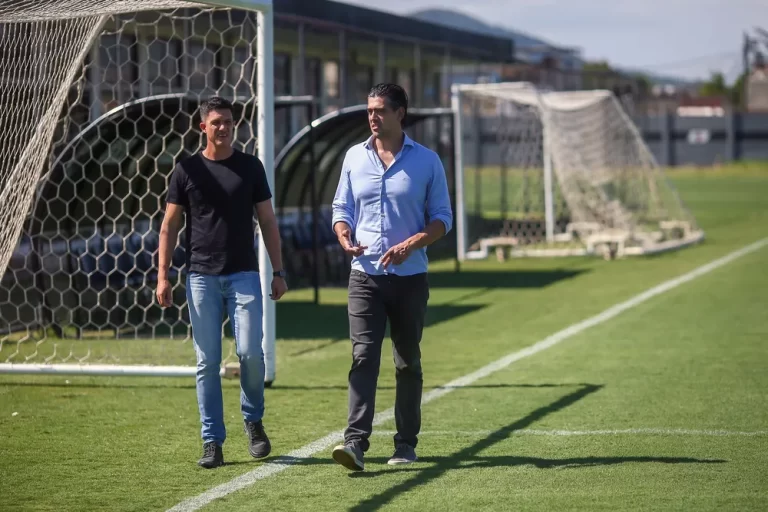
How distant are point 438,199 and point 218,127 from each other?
1238mm

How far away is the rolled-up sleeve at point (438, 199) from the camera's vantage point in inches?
261

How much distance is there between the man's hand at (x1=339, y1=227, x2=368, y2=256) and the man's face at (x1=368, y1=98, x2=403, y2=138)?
54cm

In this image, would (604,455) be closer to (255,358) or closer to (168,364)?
(255,358)

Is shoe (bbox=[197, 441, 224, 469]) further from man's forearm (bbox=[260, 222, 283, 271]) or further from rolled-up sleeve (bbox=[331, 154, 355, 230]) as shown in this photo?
rolled-up sleeve (bbox=[331, 154, 355, 230])

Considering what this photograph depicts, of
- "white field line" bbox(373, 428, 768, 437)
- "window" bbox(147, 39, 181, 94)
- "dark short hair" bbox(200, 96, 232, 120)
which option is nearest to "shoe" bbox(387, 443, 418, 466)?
"white field line" bbox(373, 428, 768, 437)

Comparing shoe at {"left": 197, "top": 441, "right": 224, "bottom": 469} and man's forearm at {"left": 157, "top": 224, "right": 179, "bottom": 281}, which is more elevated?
man's forearm at {"left": 157, "top": 224, "right": 179, "bottom": 281}

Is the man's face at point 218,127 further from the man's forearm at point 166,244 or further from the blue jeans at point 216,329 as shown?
the blue jeans at point 216,329

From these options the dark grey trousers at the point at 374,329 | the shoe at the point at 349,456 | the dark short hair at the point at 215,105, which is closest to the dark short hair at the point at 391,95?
the dark short hair at the point at 215,105

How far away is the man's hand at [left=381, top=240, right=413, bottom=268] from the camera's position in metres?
6.39

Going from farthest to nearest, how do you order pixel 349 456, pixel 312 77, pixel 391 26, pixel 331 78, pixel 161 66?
pixel 331 78 < pixel 312 77 < pixel 391 26 < pixel 161 66 < pixel 349 456

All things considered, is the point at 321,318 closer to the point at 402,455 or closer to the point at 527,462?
the point at 402,455

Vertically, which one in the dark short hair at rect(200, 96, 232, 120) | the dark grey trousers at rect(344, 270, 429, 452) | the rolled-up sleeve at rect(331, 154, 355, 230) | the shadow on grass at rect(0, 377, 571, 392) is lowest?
the shadow on grass at rect(0, 377, 571, 392)

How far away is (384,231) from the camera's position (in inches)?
259

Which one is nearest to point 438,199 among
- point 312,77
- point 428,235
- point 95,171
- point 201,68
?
point 428,235
